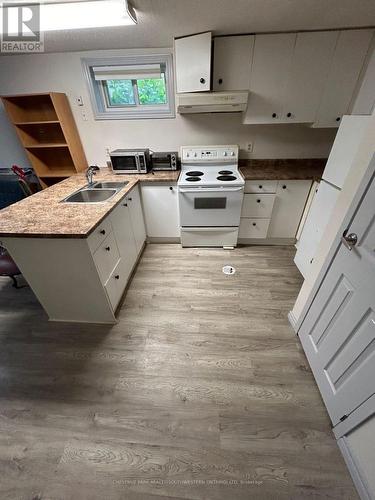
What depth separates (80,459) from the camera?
1077mm

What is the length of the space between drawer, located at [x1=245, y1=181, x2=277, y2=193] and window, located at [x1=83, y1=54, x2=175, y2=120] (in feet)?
4.15

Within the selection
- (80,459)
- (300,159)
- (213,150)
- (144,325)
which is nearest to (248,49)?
(213,150)

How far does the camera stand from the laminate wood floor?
1006 mm

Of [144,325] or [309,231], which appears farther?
[309,231]

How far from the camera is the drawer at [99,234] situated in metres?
1.36

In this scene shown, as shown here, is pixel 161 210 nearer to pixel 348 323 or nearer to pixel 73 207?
pixel 73 207

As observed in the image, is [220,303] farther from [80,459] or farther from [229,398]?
[80,459]

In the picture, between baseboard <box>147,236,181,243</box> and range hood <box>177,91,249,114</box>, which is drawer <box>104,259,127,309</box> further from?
range hood <box>177,91,249,114</box>

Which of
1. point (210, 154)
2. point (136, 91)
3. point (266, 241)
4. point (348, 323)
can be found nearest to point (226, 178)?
point (210, 154)

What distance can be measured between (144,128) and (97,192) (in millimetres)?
1113

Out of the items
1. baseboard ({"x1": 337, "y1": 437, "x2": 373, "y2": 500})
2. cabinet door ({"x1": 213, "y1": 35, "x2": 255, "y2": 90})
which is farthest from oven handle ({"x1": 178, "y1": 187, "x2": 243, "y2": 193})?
baseboard ({"x1": 337, "y1": 437, "x2": 373, "y2": 500})

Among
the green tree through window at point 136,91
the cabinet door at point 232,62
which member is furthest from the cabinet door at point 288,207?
the green tree through window at point 136,91

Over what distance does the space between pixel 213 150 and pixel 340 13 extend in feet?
4.58

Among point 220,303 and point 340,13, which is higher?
point 340,13
